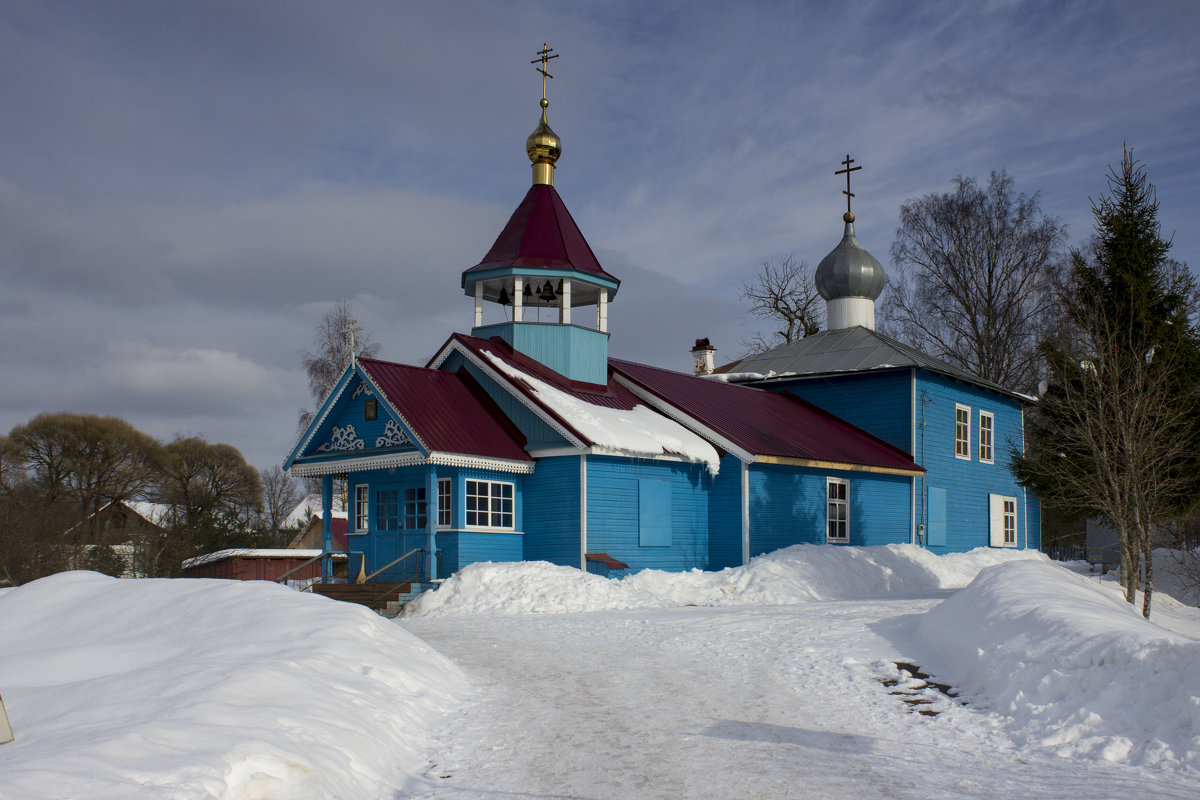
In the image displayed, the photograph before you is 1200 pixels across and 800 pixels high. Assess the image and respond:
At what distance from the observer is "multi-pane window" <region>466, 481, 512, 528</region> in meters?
17.8

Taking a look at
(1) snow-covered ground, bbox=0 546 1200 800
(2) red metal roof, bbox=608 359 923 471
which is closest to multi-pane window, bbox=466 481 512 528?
(2) red metal roof, bbox=608 359 923 471

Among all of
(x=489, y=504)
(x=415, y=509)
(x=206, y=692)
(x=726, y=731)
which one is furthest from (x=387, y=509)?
(x=726, y=731)

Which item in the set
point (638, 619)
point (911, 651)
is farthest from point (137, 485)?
point (911, 651)

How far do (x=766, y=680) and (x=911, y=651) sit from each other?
1788mm

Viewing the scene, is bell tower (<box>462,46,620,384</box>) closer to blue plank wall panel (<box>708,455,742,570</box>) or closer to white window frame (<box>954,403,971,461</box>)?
blue plank wall panel (<box>708,455,742,570</box>)

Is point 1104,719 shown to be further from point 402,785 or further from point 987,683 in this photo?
point 402,785

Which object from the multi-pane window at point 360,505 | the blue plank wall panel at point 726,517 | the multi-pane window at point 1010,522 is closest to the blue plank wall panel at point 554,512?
the multi-pane window at point 360,505

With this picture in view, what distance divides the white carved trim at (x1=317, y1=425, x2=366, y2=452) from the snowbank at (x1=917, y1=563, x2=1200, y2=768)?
36.5 ft

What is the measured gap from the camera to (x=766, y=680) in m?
9.02

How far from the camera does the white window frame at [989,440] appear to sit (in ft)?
90.2

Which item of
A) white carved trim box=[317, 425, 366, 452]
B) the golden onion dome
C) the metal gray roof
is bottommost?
white carved trim box=[317, 425, 366, 452]

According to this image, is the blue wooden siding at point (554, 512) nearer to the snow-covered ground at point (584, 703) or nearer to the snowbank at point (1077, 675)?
the snow-covered ground at point (584, 703)

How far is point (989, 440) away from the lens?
2780 cm

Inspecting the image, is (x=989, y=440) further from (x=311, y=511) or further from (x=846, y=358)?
(x=311, y=511)
